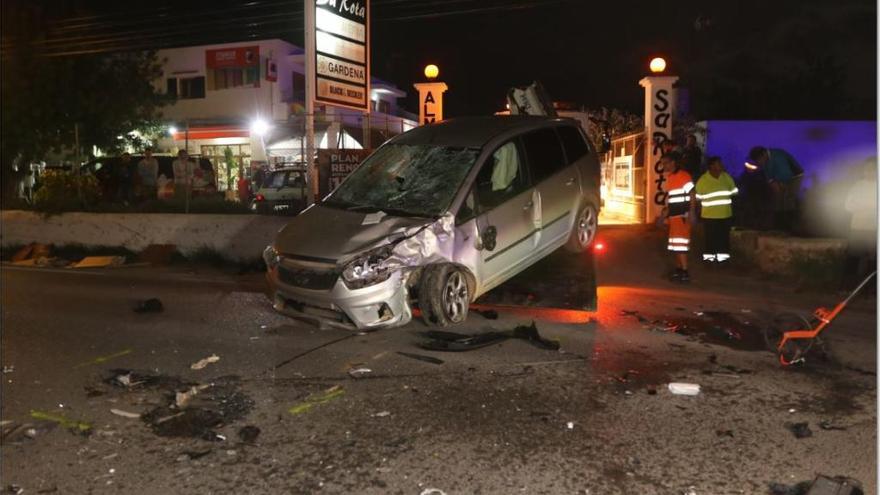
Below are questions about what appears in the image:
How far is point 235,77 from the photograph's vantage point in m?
34.4

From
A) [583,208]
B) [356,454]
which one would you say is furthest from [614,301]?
[356,454]

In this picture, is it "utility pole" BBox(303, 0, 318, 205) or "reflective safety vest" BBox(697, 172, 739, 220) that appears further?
"utility pole" BBox(303, 0, 318, 205)

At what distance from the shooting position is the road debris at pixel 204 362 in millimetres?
6036

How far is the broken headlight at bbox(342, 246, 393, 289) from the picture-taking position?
6.19 metres

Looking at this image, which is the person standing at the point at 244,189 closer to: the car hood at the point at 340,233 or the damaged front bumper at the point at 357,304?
the car hood at the point at 340,233

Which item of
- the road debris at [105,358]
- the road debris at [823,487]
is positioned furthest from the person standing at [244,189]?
the road debris at [823,487]

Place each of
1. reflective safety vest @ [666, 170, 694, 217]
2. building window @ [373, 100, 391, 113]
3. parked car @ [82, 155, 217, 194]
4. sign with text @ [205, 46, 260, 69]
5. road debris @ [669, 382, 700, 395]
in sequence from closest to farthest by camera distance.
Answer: road debris @ [669, 382, 700, 395], reflective safety vest @ [666, 170, 694, 217], parked car @ [82, 155, 217, 194], sign with text @ [205, 46, 260, 69], building window @ [373, 100, 391, 113]

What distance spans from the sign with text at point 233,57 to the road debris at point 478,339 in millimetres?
29501

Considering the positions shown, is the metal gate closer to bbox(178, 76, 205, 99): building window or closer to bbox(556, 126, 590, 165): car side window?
bbox(556, 126, 590, 165): car side window

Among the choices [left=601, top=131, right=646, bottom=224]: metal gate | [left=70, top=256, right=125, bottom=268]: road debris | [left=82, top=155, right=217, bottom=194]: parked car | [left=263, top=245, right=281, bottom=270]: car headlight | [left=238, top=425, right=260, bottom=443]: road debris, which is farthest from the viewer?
[left=82, top=155, right=217, bottom=194]: parked car

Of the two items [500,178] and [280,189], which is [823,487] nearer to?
[500,178]

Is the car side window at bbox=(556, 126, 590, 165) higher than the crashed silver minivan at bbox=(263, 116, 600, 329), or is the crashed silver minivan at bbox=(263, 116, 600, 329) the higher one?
the car side window at bbox=(556, 126, 590, 165)

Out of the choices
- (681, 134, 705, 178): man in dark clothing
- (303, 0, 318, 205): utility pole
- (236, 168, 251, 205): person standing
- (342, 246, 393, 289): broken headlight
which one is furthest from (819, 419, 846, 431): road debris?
(236, 168, 251, 205): person standing

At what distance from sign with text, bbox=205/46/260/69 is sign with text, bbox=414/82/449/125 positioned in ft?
61.0
